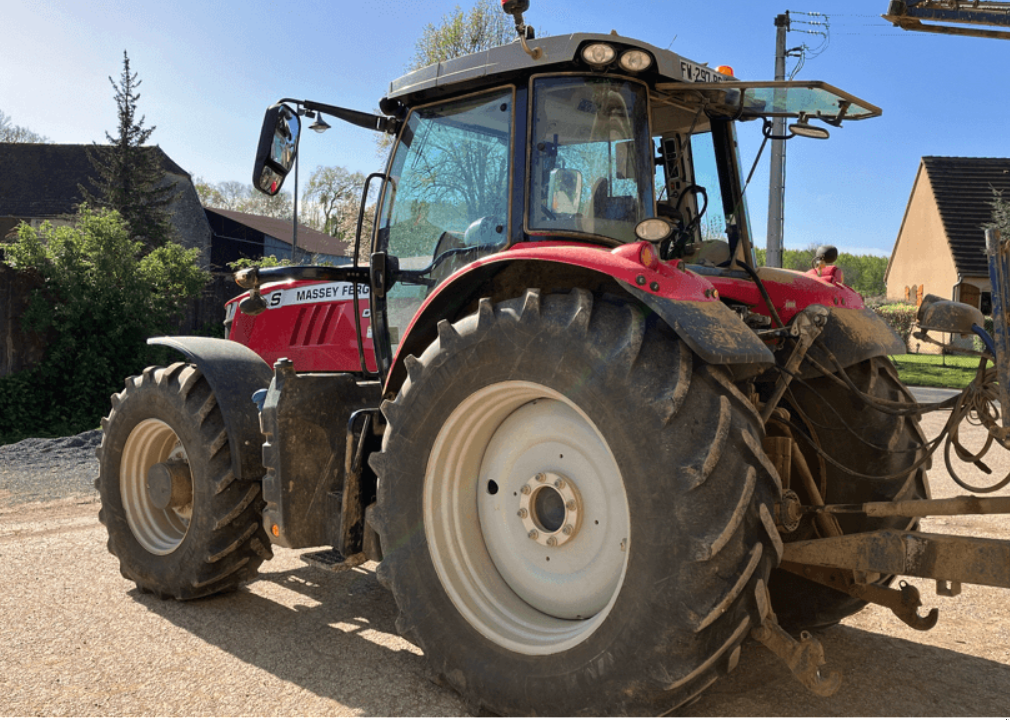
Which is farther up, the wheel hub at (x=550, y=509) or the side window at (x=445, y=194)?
the side window at (x=445, y=194)

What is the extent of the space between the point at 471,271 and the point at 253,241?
48577 millimetres

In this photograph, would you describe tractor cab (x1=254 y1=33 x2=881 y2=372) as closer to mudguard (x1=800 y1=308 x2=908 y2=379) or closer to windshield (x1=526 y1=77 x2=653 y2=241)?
windshield (x1=526 y1=77 x2=653 y2=241)

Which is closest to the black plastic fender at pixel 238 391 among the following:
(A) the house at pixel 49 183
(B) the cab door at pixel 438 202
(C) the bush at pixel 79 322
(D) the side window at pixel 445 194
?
(B) the cab door at pixel 438 202

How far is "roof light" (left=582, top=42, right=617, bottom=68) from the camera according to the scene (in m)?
3.36

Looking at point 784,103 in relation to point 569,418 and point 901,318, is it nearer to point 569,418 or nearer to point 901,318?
point 569,418

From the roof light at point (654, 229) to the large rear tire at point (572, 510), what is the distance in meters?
0.37

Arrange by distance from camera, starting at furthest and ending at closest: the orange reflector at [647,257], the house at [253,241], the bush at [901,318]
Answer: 1. the house at [253,241]
2. the bush at [901,318]
3. the orange reflector at [647,257]

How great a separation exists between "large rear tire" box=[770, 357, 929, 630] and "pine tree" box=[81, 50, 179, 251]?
3116 cm

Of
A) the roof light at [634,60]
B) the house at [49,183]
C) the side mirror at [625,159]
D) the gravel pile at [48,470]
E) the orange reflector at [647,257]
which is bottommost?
the gravel pile at [48,470]

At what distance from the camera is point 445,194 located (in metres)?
3.95

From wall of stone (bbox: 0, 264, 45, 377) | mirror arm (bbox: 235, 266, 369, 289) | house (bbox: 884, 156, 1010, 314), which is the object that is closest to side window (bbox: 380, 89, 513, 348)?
mirror arm (bbox: 235, 266, 369, 289)

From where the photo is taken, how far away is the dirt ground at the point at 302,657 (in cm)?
310

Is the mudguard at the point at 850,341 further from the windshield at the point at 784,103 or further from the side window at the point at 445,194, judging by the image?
the side window at the point at 445,194

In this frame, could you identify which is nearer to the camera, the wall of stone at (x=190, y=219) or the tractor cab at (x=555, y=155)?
the tractor cab at (x=555, y=155)
